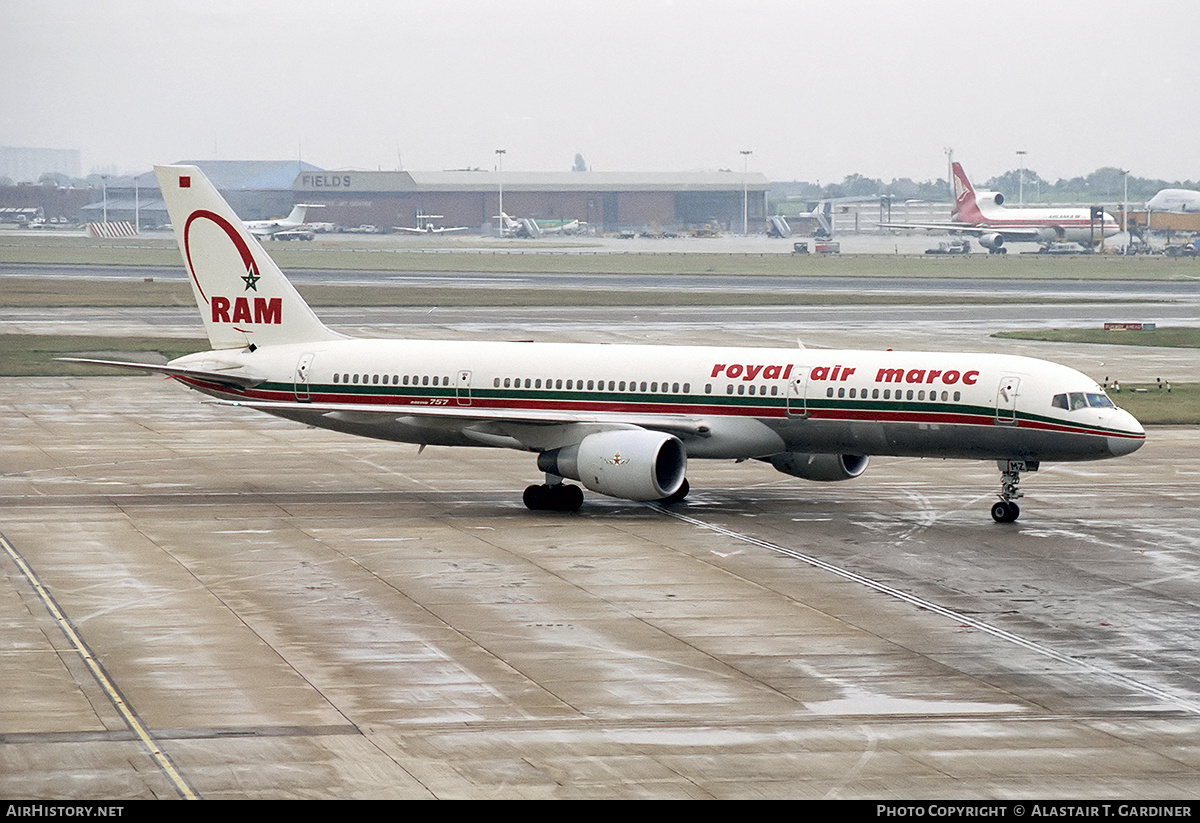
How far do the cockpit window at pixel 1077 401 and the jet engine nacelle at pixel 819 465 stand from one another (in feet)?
18.5

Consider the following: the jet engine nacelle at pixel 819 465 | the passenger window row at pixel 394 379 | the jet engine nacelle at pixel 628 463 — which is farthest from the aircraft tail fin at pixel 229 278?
the jet engine nacelle at pixel 819 465

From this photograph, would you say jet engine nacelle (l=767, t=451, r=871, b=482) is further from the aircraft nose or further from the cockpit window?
the aircraft nose

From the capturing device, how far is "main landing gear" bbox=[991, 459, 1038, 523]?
40.0m

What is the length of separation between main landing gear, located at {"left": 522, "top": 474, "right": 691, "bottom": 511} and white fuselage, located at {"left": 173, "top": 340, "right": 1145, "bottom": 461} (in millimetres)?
1057

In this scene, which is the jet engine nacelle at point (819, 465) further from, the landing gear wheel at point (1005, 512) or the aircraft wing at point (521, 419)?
the landing gear wheel at point (1005, 512)

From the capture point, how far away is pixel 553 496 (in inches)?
1639

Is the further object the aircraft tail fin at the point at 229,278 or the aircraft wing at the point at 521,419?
the aircraft tail fin at the point at 229,278

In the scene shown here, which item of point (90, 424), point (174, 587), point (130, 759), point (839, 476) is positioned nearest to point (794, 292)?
point (90, 424)

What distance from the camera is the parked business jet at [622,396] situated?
3925 cm

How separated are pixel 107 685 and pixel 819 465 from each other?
73.0 feet

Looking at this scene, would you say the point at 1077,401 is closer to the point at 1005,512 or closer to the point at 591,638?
the point at 1005,512

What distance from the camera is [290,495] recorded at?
44094mm

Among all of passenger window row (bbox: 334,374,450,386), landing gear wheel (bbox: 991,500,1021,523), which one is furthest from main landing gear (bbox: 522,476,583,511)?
landing gear wheel (bbox: 991,500,1021,523)

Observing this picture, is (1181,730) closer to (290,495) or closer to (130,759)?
(130,759)
